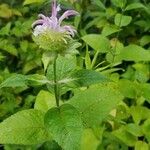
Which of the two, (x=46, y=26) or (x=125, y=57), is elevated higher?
(x=46, y=26)

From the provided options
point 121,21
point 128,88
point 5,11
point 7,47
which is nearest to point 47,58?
point 128,88

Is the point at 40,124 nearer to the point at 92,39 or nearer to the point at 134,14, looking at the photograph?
the point at 92,39

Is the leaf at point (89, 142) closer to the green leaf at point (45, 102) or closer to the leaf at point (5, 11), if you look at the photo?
the green leaf at point (45, 102)

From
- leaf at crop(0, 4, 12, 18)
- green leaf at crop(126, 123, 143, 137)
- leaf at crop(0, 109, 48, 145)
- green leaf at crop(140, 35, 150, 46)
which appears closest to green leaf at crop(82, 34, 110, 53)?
green leaf at crop(126, 123, 143, 137)

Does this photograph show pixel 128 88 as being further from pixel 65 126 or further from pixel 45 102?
pixel 65 126

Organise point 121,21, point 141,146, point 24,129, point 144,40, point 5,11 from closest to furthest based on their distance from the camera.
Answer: point 24,129
point 141,146
point 121,21
point 144,40
point 5,11

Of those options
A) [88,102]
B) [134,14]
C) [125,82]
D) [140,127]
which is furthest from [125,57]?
[134,14]

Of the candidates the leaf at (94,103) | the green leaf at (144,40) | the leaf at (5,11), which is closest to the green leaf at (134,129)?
the leaf at (94,103)
